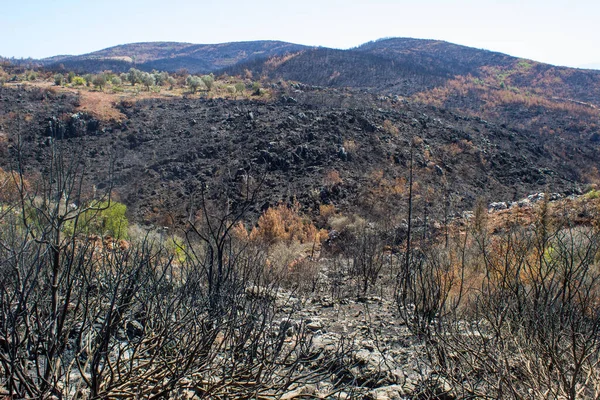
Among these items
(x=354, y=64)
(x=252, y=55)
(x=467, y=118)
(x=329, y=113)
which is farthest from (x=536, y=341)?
(x=252, y=55)

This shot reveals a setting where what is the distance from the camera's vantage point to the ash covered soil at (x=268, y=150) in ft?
74.8

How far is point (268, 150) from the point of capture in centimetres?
2552

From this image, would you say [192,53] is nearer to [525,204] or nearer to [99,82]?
[99,82]

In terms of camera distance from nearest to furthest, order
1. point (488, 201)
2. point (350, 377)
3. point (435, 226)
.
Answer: point (350, 377) < point (435, 226) < point (488, 201)

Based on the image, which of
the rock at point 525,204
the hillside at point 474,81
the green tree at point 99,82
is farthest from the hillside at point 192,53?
the rock at point 525,204

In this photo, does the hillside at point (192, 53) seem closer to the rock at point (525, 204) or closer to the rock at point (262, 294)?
the rock at point (525, 204)

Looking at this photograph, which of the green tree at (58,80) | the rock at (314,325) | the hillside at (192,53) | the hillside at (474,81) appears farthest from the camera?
the hillside at (192,53)

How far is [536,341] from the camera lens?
12.1ft

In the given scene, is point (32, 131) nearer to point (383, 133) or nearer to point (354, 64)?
point (383, 133)

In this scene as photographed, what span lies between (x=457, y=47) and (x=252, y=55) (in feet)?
168

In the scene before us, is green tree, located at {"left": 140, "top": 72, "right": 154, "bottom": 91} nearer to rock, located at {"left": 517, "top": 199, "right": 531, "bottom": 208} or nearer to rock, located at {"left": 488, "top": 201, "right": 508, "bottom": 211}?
rock, located at {"left": 488, "top": 201, "right": 508, "bottom": 211}

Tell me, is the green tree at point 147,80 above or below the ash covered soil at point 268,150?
above

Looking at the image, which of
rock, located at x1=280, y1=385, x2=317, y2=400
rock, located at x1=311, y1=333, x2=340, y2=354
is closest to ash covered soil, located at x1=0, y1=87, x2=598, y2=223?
rock, located at x1=311, y1=333, x2=340, y2=354

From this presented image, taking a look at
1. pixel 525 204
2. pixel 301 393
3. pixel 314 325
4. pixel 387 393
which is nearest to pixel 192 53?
pixel 525 204
